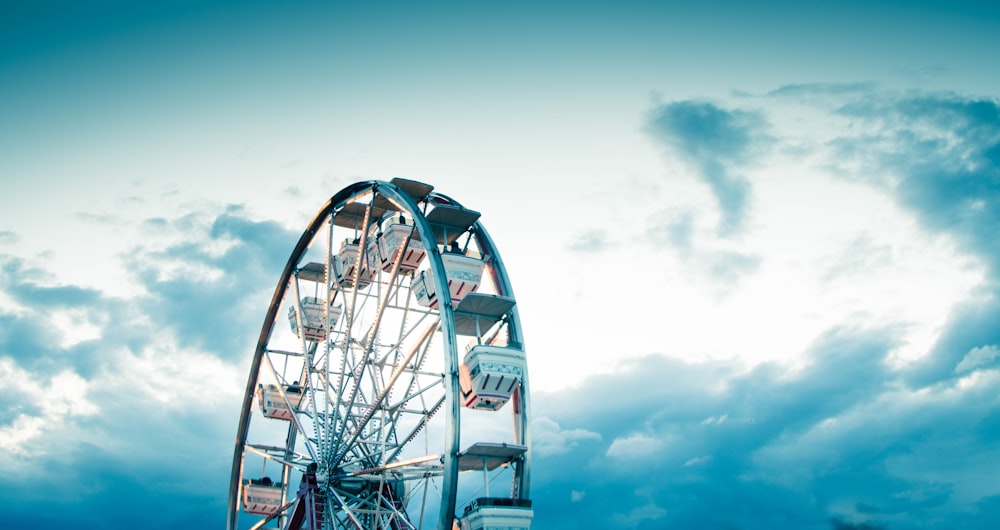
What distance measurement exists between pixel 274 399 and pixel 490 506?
12.0m

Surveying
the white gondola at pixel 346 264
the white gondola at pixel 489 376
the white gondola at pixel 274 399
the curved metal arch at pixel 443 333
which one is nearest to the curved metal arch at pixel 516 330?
the white gondola at pixel 489 376

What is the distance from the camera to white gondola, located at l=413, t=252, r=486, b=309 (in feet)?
67.8

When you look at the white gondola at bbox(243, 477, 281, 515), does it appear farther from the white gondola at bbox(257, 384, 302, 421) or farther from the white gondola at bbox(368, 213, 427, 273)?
the white gondola at bbox(368, 213, 427, 273)

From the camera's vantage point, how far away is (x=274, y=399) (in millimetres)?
26875

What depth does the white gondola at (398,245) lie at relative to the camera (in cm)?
2225

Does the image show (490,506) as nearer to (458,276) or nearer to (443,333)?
(443,333)

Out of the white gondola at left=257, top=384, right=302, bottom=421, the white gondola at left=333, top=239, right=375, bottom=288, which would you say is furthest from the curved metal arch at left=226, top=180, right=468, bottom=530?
the white gondola at left=333, top=239, right=375, bottom=288

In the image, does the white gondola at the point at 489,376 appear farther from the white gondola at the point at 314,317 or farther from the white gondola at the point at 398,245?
the white gondola at the point at 314,317

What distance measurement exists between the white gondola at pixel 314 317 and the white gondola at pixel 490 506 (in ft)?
30.0

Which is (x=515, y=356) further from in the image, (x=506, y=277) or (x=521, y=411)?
(x=506, y=277)

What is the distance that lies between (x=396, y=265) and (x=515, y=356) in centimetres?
413

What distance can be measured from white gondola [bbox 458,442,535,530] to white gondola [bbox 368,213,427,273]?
604 centimetres

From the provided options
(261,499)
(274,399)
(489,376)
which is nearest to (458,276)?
(489,376)

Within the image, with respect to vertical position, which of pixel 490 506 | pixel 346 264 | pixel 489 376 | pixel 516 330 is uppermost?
pixel 346 264
